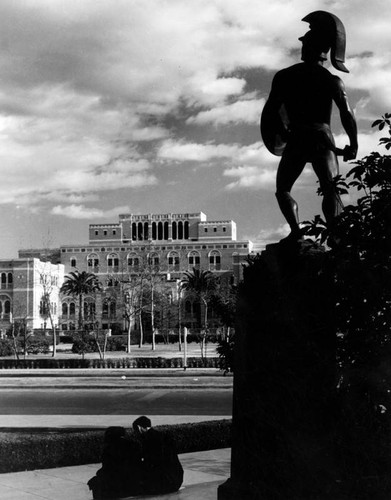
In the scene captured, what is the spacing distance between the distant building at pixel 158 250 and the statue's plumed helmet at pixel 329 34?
→ 70620mm

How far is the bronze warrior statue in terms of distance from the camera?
249 inches

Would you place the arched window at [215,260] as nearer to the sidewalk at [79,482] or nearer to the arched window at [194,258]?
the arched window at [194,258]

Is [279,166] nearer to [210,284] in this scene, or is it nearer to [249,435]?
[249,435]

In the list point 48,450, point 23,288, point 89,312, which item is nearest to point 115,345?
point 89,312

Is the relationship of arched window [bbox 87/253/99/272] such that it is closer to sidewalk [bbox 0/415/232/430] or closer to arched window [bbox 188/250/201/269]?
arched window [bbox 188/250/201/269]

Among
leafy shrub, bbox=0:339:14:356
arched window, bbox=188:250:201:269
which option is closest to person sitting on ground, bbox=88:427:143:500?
leafy shrub, bbox=0:339:14:356

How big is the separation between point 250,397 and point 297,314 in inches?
34.9

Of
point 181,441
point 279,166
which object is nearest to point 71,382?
point 181,441

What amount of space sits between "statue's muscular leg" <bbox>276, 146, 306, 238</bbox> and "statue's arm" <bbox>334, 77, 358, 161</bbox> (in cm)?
46

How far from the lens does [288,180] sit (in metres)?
6.66

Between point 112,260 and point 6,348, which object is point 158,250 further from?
point 6,348

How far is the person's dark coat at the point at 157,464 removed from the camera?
287 inches

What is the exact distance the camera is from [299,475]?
4848 mm

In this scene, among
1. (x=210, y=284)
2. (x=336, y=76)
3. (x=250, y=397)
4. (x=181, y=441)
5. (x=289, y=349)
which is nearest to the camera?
(x=289, y=349)
